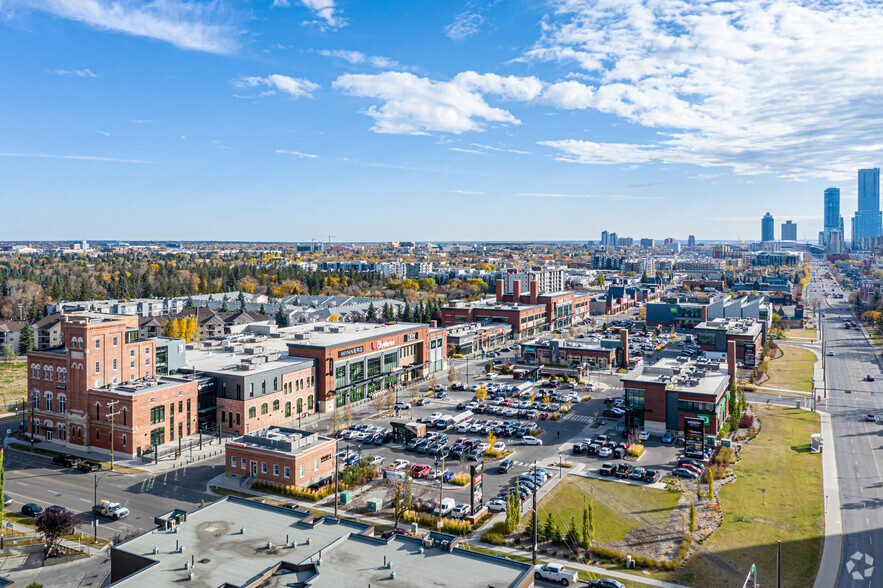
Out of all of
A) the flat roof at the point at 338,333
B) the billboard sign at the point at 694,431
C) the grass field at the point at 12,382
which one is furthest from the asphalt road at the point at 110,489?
the billboard sign at the point at 694,431

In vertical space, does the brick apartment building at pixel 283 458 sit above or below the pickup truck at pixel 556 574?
above

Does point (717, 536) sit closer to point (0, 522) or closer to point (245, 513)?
point (245, 513)

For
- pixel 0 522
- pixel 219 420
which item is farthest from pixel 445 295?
pixel 0 522

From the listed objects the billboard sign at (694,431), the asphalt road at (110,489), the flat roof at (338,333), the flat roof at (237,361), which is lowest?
the asphalt road at (110,489)

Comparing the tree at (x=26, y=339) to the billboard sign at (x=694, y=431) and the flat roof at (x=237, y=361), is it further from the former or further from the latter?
the billboard sign at (x=694, y=431)

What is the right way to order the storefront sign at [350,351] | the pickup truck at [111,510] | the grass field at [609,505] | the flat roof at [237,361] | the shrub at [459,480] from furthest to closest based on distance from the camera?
1. the storefront sign at [350,351]
2. the flat roof at [237,361]
3. the shrub at [459,480]
4. the pickup truck at [111,510]
5. the grass field at [609,505]

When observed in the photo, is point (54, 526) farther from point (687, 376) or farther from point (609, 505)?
point (687, 376)

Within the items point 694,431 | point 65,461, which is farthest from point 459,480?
point 65,461
